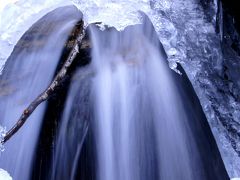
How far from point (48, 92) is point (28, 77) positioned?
0.40m

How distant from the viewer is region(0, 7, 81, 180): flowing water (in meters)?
2.38

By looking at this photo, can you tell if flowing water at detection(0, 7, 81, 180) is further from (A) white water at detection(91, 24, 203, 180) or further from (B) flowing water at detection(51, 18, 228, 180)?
(A) white water at detection(91, 24, 203, 180)

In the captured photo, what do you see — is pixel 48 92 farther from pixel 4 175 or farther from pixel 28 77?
pixel 4 175

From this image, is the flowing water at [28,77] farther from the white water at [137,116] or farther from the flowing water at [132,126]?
the white water at [137,116]

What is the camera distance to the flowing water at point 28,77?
2379mm

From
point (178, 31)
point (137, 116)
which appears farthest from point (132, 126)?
point (178, 31)

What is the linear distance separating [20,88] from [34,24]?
0.80 metres

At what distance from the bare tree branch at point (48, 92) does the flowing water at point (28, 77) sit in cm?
14

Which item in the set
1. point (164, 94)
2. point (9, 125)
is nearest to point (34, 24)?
point (9, 125)

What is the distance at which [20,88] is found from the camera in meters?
2.64

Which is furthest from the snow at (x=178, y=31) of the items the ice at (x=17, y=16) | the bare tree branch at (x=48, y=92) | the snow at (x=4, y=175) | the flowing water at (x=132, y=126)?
the snow at (x=4, y=175)

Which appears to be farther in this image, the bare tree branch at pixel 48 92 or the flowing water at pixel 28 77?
the flowing water at pixel 28 77

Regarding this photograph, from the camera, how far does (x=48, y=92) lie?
2422 mm

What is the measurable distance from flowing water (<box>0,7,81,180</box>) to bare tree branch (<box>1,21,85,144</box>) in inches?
5.6
